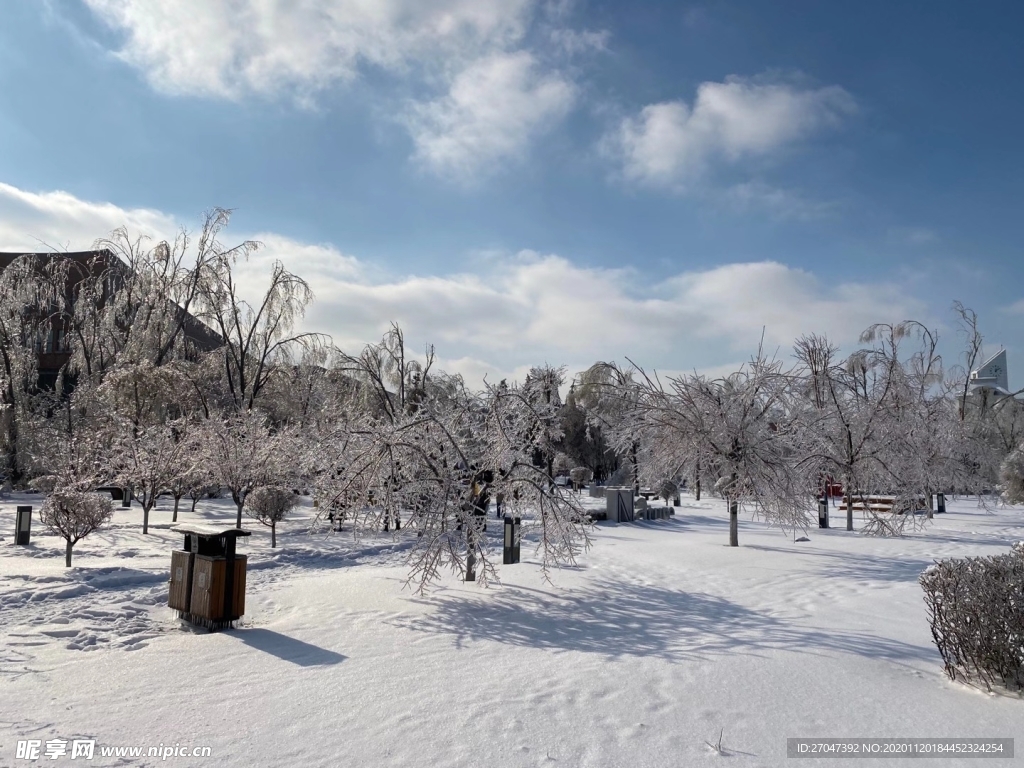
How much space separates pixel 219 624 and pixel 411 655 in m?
2.42

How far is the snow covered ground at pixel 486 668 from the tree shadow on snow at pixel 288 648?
0.12ft

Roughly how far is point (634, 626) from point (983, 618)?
11.0ft

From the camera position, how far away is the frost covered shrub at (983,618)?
4926 millimetres

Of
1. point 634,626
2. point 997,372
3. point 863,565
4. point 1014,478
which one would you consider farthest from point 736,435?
point 997,372

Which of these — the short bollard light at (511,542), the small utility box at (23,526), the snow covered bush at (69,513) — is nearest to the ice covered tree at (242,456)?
the small utility box at (23,526)

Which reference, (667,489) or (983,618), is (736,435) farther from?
(667,489)

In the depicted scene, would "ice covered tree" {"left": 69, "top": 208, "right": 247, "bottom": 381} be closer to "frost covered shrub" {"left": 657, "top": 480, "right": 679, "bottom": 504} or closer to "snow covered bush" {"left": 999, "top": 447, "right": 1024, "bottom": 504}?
"frost covered shrub" {"left": 657, "top": 480, "right": 679, "bottom": 504}

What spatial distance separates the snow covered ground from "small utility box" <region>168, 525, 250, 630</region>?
0.85 ft

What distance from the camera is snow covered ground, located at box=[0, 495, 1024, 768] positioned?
4.27 metres

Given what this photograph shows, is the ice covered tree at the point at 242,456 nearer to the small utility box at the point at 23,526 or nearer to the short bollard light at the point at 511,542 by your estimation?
the small utility box at the point at 23,526

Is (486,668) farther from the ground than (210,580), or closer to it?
closer to it

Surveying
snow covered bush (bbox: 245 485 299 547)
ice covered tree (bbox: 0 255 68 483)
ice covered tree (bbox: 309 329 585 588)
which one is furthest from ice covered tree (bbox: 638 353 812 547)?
ice covered tree (bbox: 0 255 68 483)

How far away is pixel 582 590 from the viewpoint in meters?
9.52

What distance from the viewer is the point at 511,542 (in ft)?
35.7
